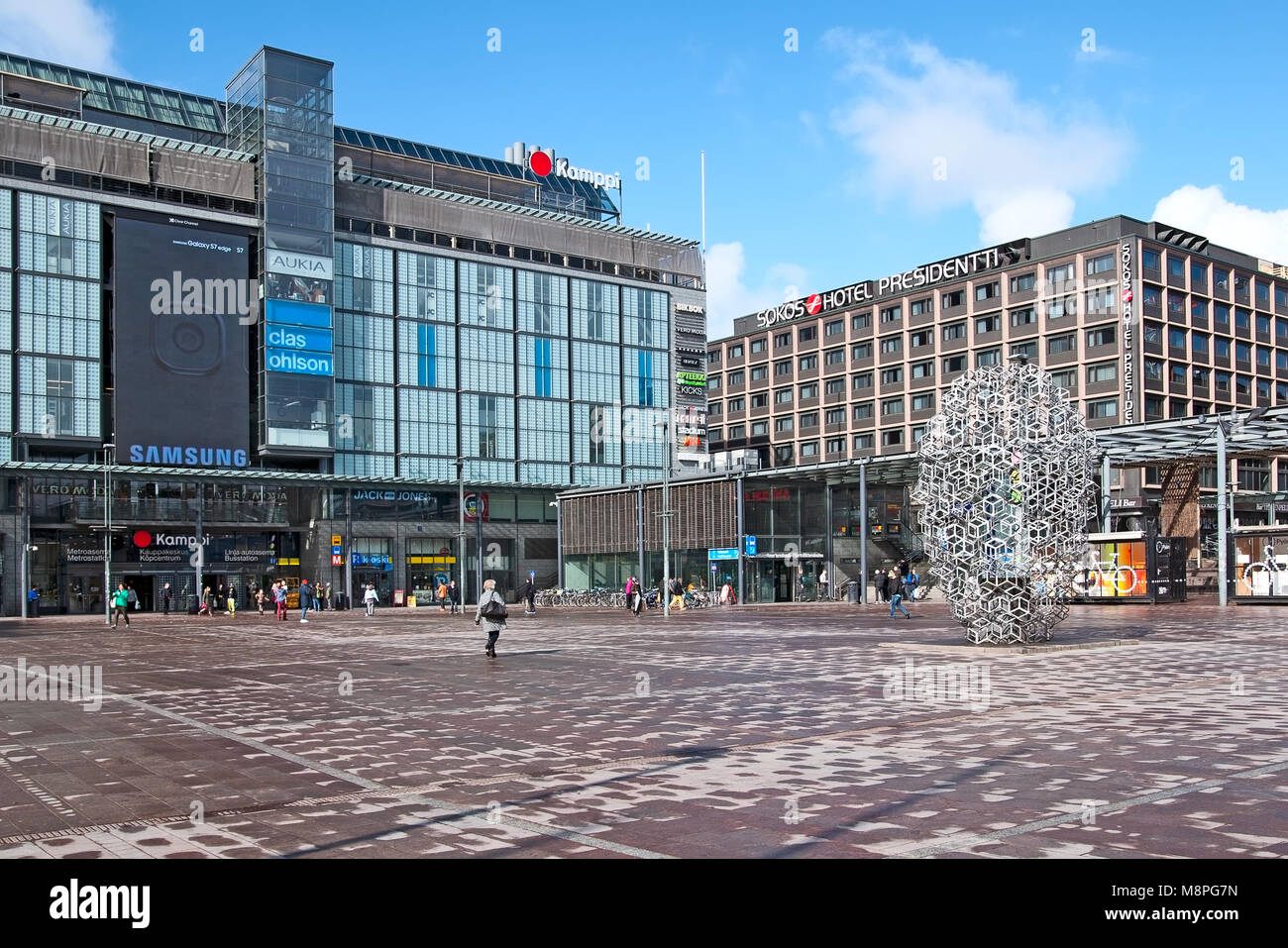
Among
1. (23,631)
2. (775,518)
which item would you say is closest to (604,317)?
(775,518)

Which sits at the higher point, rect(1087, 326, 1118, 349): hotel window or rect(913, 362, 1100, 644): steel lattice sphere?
rect(1087, 326, 1118, 349): hotel window

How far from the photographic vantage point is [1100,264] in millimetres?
84625

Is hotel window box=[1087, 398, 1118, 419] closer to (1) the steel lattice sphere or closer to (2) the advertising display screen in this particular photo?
(2) the advertising display screen

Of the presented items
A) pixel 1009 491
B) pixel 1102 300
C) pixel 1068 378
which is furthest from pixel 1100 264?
pixel 1009 491

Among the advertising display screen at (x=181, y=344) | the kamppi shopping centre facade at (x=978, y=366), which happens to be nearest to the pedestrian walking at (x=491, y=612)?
the kamppi shopping centre facade at (x=978, y=366)

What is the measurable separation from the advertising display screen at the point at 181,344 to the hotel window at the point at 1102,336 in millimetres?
59881

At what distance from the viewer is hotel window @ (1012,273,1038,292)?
88812 mm

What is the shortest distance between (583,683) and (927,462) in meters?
7.90

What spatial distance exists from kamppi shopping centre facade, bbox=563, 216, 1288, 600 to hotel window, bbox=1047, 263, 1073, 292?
0.11 m

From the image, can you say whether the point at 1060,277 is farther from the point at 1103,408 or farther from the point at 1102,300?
the point at 1103,408

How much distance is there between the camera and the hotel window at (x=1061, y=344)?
85.7 metres

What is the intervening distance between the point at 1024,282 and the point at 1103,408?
1258 cm

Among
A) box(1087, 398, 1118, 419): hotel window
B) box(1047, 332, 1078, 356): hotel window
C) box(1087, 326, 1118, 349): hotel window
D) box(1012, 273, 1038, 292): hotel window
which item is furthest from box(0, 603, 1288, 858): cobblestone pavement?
box(1012, 273, 1038, 292): hotel window
